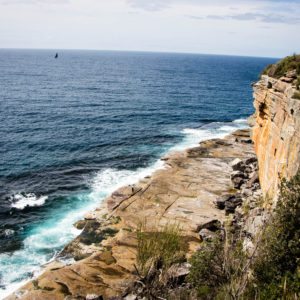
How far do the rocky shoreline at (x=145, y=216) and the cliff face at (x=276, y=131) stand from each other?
610cm

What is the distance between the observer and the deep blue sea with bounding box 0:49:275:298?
44.9 metres

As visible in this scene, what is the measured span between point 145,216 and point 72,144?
35400mm

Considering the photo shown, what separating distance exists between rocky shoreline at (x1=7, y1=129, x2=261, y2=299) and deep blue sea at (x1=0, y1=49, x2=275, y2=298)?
2.60 m

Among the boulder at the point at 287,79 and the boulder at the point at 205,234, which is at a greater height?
the boulder at the point at 287,79

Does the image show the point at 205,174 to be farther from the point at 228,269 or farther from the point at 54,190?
the point at 228,269

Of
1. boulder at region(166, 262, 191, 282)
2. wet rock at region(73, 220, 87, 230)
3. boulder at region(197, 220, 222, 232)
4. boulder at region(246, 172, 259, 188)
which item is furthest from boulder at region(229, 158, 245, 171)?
boulder at region(166, 262, 191, 282)

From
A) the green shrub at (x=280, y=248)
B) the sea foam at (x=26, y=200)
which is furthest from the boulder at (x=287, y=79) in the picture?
the sea foam at (x=26, y=200)

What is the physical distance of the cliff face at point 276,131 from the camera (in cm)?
3266

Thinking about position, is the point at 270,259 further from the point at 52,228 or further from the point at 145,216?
the point at 52,228

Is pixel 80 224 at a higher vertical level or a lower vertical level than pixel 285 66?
lower

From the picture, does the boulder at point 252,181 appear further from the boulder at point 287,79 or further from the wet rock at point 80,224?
the wet rock at point 80,224

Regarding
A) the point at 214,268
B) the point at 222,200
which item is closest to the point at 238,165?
the point at 222,200

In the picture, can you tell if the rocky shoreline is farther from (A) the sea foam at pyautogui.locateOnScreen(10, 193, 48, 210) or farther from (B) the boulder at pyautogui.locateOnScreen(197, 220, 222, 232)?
(A) the sea foam at pyautogui.locateOnScreen(10, 193, 48, 210)

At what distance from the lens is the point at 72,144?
254 feet
